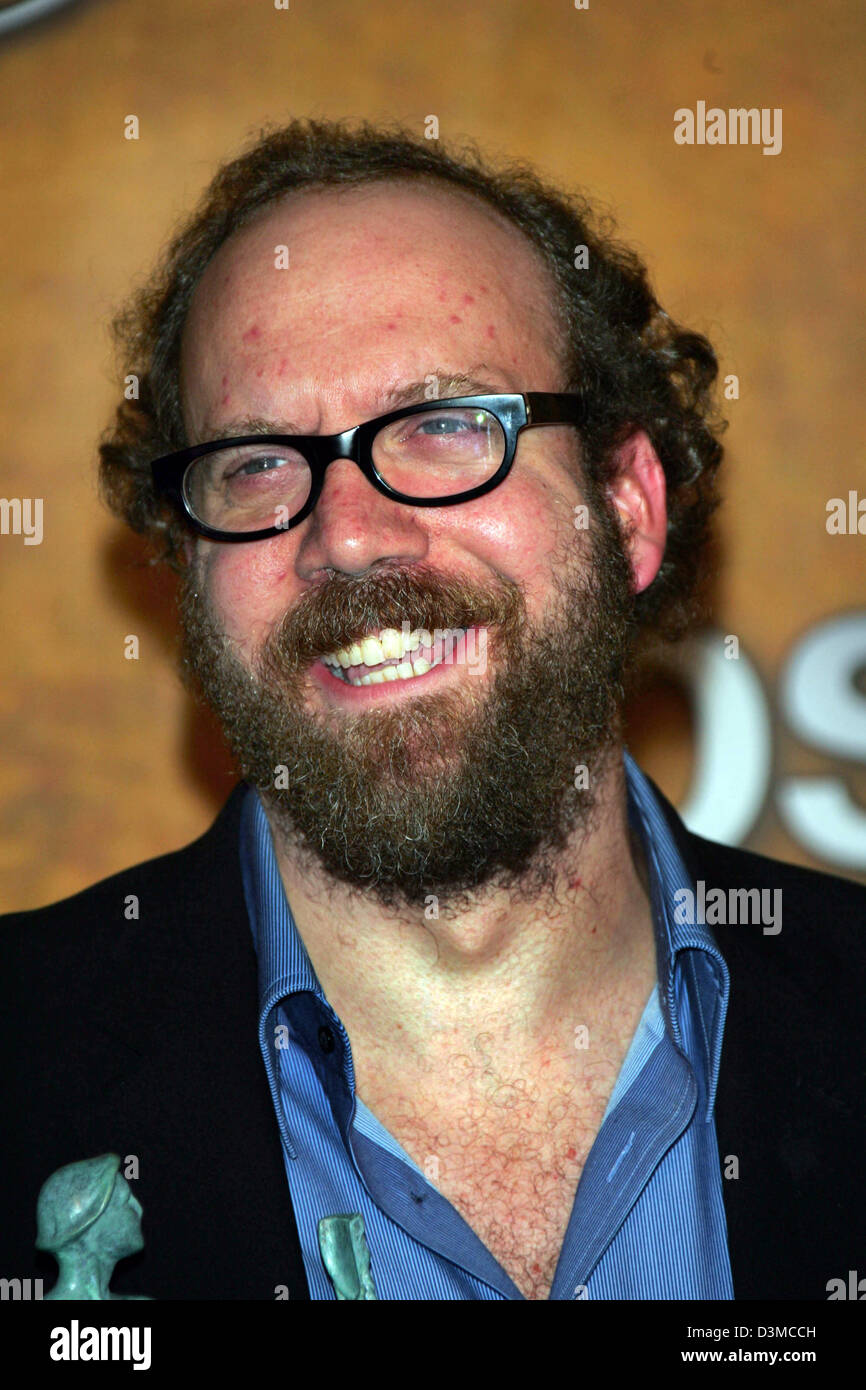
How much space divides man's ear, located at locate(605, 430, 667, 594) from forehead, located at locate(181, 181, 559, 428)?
0.81 ft

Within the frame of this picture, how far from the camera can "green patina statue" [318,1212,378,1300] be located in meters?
1.54

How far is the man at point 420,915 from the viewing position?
1.71 m

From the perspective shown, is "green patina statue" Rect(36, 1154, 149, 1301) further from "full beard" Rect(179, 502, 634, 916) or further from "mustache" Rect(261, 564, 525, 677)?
"mustache" Rect(261, 564, 525, 677)

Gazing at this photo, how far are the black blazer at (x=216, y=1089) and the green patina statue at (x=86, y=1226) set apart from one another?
228mm

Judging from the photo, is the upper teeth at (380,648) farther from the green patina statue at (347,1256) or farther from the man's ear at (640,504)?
the green patina statue at (347,1256)

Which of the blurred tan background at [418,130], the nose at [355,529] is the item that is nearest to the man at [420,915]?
the nose at [355,529]

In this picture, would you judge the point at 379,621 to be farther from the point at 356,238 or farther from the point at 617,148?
the point at 617,148

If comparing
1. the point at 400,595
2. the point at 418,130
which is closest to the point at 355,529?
the point at 400,595

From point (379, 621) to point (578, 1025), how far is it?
63 cm

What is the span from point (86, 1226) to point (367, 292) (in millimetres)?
1219

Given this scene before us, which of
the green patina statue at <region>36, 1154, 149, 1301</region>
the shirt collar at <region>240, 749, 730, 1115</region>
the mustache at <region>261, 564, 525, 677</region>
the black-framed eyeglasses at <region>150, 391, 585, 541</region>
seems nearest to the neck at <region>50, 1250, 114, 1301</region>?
the green patina statue at <region>36, 1154, 149, 1301</region>

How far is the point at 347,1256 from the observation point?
156cm

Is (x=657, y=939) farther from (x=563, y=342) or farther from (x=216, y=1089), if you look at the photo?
(x=563, y=342)

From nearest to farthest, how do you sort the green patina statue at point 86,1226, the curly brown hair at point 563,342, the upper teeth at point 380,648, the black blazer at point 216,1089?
the green patina statue at point 86,1226 → the black blazer at point 216,1089 → the upper teeth at point 380,648 → the curly brown hair at point 563,342
